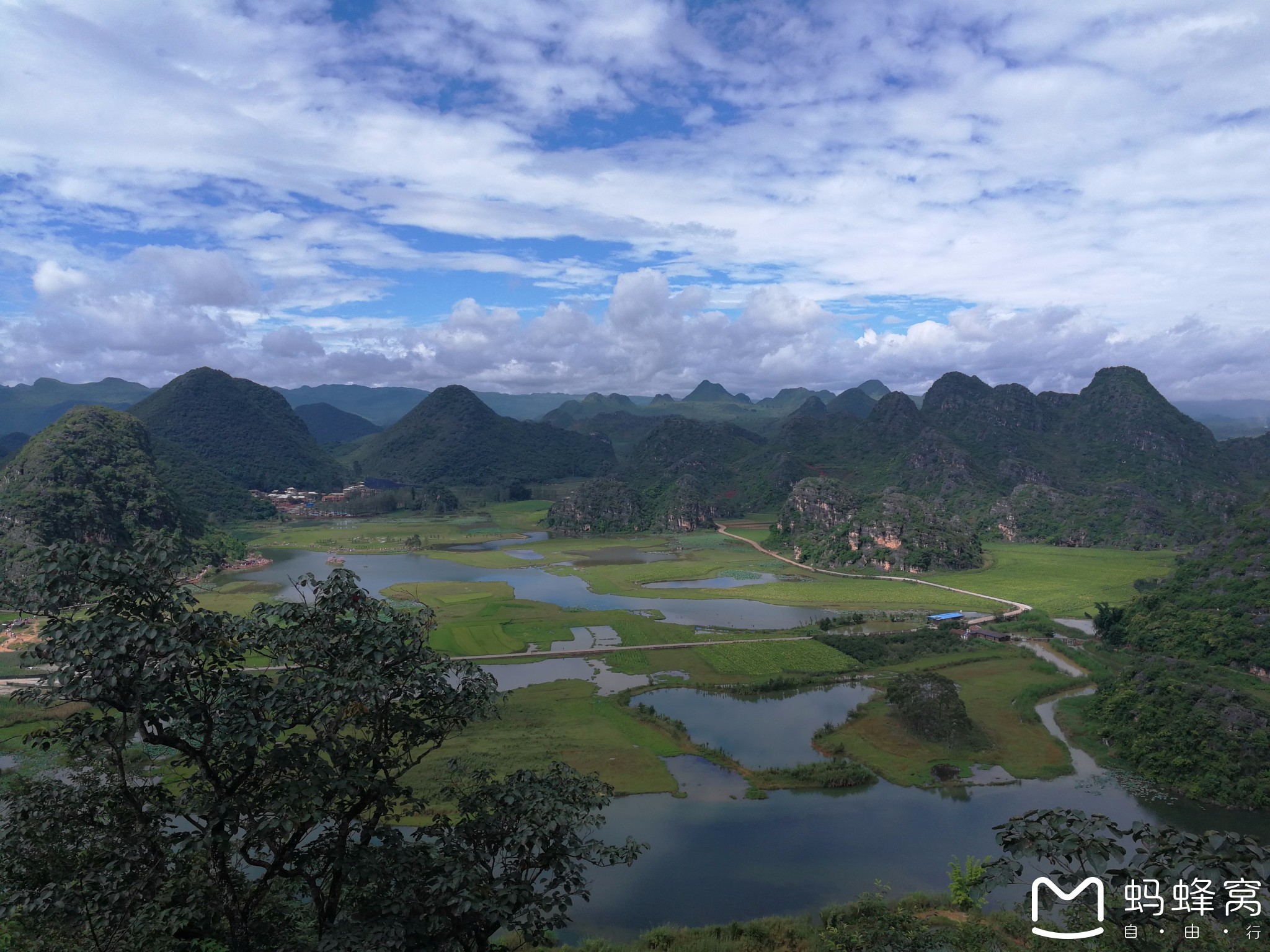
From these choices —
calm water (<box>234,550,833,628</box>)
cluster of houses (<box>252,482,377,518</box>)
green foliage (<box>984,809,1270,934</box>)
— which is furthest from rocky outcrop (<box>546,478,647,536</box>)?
green foliage (<box>984,809,1270,934</box>)

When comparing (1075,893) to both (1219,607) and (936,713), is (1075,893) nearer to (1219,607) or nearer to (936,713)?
(936,713)

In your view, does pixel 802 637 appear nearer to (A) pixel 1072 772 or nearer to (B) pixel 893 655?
(B) pixel 893 655

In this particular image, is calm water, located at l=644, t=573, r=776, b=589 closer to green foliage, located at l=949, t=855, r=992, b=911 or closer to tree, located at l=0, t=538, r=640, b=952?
green foliage, located at l=949, t=855, r=992, b=911

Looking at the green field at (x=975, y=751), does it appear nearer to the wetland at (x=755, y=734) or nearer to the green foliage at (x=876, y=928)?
the wetland at (x=755, y=734)

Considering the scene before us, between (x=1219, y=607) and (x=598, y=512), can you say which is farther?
(x=598, y=512)

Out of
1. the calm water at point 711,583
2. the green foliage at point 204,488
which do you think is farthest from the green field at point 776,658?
the green foliage at point 204,488

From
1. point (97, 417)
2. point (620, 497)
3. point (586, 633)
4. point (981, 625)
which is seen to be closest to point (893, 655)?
point (981, 625)

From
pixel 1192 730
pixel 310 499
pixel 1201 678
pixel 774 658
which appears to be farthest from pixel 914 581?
pixel 310 499
